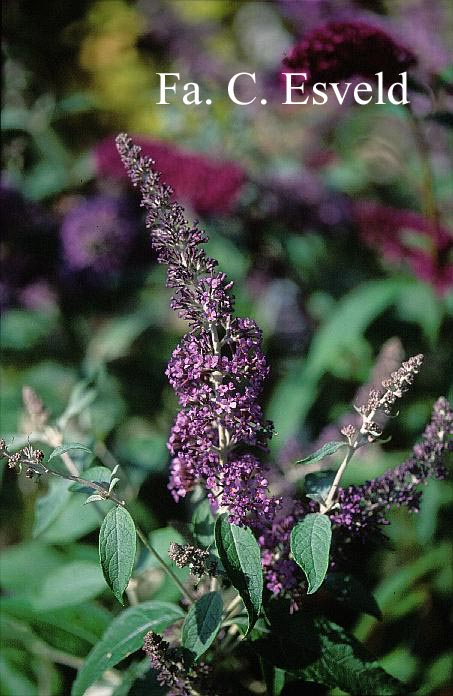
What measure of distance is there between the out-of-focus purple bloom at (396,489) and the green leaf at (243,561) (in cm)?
7

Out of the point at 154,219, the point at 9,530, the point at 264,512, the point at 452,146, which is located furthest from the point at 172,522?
the point at 452,146

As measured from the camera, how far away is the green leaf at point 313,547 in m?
0.46

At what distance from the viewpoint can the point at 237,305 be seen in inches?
49.1

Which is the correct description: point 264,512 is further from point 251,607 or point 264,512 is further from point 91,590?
point 91,590

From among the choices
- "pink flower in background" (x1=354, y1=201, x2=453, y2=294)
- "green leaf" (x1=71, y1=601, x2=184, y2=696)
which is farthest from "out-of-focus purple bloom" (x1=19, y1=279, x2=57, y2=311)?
"green leaf" (x1=71, y1=601, x2=184, y2=696)

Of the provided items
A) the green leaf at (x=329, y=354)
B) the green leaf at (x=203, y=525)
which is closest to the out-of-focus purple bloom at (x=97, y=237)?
Result: the green leaf at (x=329, y=354)

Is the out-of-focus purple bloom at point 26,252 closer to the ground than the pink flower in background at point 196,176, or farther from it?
closer to the ground

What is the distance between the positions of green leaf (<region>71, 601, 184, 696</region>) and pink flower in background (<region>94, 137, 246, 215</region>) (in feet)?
2.43

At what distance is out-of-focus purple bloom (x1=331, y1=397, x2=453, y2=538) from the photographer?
0.52 meters

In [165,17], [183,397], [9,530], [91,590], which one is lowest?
[9,530]

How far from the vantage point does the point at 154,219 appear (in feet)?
1.60

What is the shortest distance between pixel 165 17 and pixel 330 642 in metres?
1.99

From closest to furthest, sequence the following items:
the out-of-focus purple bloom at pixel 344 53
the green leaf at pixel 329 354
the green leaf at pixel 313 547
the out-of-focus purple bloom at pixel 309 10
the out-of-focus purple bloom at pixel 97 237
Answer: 1. the green leaf at pixel 313 547
2. the out-of-focus purple bloom at pixel 344 53
3. the green leaf at pixel 329 354
4. the out-of-focus purple bloom at pixel 97 237
5. the out-of-focus purple bloom at pixel 309 10

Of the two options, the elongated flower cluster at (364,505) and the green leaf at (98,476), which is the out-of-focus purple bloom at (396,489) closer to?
the elongated flower cluster at (364,505)
